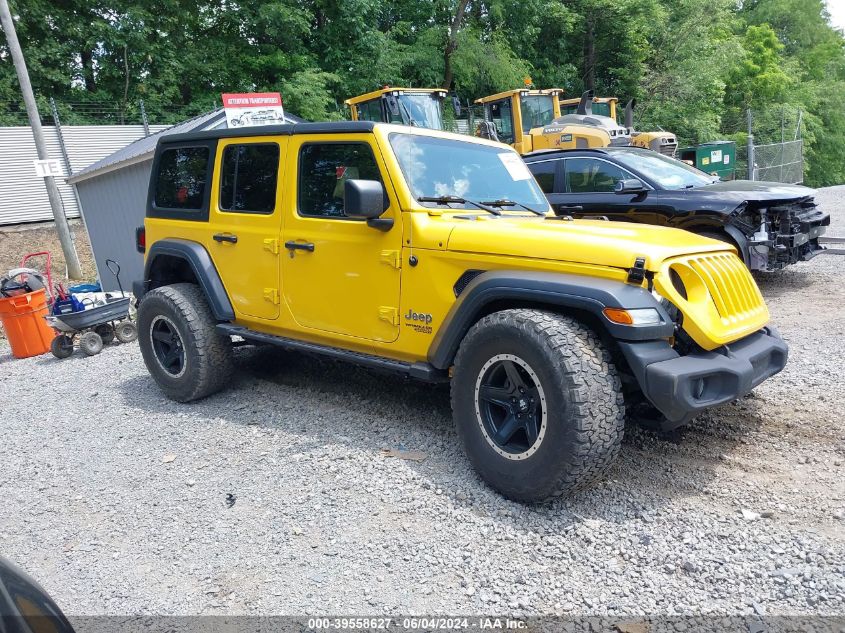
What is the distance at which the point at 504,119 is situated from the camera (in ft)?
49.3

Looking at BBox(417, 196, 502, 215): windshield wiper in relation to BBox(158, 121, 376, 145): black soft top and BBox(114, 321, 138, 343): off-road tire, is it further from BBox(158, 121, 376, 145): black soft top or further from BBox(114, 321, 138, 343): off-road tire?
BBox(114, 321, 138, 343): off-road tire

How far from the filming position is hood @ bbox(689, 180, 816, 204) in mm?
7129

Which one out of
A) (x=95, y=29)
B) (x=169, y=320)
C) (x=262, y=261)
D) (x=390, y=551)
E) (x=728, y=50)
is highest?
(x=95, y=29)

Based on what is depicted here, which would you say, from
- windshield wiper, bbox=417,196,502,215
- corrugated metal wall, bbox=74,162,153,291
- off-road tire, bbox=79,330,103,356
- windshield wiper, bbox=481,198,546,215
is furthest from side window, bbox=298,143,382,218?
corrugated metal wall, bbox=74,162,153,291

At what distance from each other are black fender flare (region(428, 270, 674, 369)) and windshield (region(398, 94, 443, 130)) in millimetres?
11393

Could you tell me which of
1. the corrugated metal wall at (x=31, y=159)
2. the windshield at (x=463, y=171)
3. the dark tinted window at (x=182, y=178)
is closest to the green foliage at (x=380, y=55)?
the corrugated metal wall at (x=31, y=159)

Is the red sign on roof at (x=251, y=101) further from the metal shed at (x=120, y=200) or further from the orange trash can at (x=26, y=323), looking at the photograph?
the orange trash can at (x=26, y=323)

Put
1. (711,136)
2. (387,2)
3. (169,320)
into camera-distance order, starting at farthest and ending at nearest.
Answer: (711,136)
(387,2)
(169,320)

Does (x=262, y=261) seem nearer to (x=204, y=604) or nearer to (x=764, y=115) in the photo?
(x=204, y=604)

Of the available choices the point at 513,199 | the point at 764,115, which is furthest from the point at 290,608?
the point at 764,115

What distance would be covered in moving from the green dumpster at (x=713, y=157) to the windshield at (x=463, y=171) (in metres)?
14.4

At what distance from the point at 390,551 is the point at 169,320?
309 cm

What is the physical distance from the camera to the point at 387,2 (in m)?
26.2

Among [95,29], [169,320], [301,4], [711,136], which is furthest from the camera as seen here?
[711,136]
